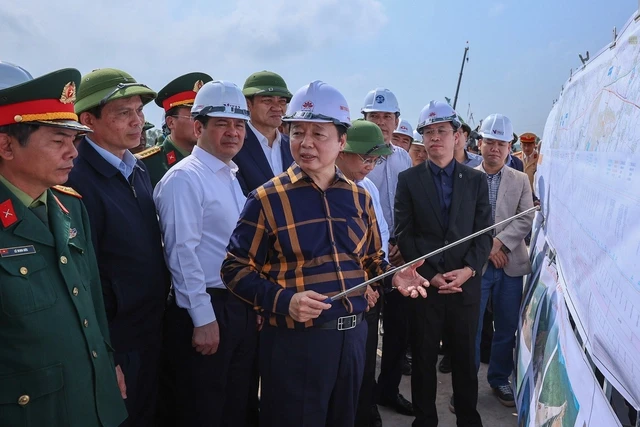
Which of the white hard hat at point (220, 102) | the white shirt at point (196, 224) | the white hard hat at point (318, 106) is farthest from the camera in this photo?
the white hard hat at point (220, 102)

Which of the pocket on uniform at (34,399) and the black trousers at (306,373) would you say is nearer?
the pocket on uniform at (34,399)

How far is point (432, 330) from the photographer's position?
3400mm

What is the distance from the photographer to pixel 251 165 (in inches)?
133

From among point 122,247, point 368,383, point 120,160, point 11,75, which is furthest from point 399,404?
point 11,75

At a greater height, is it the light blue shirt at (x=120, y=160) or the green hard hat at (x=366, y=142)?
the green hard hat at (x=366, y=142)

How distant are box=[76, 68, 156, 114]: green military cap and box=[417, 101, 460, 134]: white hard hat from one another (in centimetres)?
190

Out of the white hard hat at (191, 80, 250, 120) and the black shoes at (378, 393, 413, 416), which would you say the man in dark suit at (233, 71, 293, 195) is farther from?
the black shoes at (378, 393, 413, 416)

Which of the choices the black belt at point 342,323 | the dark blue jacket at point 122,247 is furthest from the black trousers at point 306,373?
the dark blue jacket at point 122,247

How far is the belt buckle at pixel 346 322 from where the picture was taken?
216cm

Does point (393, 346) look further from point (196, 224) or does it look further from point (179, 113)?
point (179, 113)

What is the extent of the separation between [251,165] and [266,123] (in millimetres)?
469

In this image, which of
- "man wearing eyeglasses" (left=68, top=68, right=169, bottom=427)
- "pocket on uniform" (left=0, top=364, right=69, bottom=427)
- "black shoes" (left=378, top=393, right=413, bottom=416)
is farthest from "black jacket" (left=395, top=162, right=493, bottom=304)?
"pocket on uniform" (left=0, top=364, right=69, bottom=427)

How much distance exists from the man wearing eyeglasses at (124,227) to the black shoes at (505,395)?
9.12 ft

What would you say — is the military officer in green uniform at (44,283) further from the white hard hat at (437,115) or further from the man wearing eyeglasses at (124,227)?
the white hard hat at (437,115)
